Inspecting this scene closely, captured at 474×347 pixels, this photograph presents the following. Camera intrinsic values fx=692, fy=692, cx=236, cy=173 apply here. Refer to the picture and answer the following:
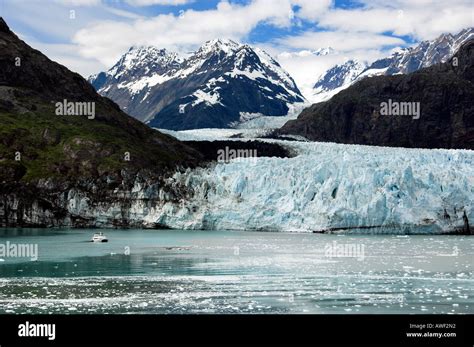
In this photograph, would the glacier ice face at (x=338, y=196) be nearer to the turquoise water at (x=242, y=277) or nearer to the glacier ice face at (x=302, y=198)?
the glacier ice face at (x=302, y=198)

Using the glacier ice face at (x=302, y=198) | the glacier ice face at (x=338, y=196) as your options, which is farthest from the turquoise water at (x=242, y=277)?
the glacier ice face at (x=302, y=198)

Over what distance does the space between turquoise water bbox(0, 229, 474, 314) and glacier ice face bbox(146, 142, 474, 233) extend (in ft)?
32.3

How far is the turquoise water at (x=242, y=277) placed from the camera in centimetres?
2844

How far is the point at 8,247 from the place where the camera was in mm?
56219

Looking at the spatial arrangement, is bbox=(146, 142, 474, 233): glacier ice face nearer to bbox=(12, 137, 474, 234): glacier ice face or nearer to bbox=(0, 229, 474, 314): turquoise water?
bbox=(12, 137, 474, 234): glacier ice face

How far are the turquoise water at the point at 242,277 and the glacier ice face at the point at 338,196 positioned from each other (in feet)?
32.3

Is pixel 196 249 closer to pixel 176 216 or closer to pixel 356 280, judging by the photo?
pixel 356 280

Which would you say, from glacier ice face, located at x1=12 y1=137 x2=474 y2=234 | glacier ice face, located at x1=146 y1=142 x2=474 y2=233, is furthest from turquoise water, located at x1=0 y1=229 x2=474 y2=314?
glacier ice face, located at x1=12 y1=137 x2=474 y2=234

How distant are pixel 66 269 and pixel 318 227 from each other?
3968cm

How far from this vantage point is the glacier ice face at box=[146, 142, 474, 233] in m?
73.6

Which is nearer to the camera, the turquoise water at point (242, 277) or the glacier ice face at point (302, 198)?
the turquoise water at point (242, 277)

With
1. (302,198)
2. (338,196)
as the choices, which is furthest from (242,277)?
(302,198)

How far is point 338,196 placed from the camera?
74.9 meters
